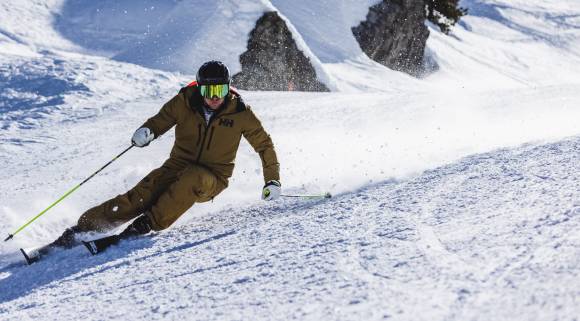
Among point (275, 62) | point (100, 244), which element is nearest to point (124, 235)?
point (100, 244)

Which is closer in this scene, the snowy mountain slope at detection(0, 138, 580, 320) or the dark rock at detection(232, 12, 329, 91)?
the snowy mountain slope at detection(0, 138, 580, 320)

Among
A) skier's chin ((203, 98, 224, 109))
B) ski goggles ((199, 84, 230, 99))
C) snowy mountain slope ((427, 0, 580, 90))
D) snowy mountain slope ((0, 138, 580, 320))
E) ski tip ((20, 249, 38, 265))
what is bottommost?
snowy mountain slope ((427, 0, 580, 90))

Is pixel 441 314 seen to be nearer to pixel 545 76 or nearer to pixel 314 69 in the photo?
pixel 314 69

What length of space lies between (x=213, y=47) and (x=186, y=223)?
776 cm

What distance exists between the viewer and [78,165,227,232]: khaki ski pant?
13.8 feet

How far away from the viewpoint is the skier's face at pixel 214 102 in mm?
4363

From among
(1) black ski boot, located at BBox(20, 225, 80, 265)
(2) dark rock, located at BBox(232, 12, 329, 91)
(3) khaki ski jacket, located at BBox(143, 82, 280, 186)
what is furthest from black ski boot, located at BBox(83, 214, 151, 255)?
(2) dark rock, located at BBox(232, 12, 329, 91)

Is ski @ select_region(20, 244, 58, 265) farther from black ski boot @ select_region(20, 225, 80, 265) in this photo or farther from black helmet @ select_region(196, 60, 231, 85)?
black helmet @ select_region(196, 60, 231, 85)

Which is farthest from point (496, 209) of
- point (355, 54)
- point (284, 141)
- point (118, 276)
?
point (355, 54)

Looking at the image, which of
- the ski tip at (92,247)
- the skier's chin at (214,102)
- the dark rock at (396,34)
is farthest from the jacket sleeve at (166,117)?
the dark rock at (396,34)

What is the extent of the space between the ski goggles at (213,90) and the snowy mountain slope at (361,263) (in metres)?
0.97

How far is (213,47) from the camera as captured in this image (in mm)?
11852

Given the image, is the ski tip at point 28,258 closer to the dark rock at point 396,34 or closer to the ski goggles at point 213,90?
the ski goggles at point 213,90

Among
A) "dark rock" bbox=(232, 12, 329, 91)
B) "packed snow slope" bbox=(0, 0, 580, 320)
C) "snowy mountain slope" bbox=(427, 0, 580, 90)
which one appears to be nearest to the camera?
"packed snow slope" bbox=(0, 0, 580, 320)
